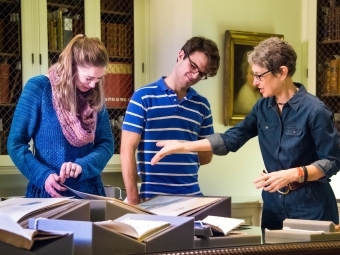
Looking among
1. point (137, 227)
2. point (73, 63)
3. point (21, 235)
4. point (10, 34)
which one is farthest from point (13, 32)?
point (21, 235)

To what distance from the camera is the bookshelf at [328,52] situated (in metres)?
4.08

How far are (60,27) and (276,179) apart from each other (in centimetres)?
226

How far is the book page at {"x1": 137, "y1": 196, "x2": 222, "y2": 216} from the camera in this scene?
1.58m

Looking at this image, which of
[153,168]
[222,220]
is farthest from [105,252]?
[153,168]

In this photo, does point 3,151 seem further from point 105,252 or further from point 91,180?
point 105,252

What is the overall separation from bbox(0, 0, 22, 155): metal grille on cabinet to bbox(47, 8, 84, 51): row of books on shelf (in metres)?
0.20

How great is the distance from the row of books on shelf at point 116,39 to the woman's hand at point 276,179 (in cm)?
228

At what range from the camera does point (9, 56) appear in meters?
3.67

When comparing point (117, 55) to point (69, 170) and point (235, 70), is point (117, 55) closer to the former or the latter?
point (235, 70)

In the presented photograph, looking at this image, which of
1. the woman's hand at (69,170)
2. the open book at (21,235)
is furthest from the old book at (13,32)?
the open book at (21,235)

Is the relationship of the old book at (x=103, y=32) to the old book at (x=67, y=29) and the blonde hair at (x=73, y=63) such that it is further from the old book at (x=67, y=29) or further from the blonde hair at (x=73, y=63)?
the blonde hair at (x=73, y=63)

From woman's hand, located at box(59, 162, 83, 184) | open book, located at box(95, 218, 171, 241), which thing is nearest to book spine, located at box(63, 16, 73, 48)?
woman's hand, located at box(59, 162, 83, 184)

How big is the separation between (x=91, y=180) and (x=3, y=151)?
60.3 inches

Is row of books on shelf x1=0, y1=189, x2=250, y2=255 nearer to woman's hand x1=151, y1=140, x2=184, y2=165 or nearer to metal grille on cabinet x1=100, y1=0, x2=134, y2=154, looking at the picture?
woman's hand x1=151, y1=140, x2=184, y2=165
